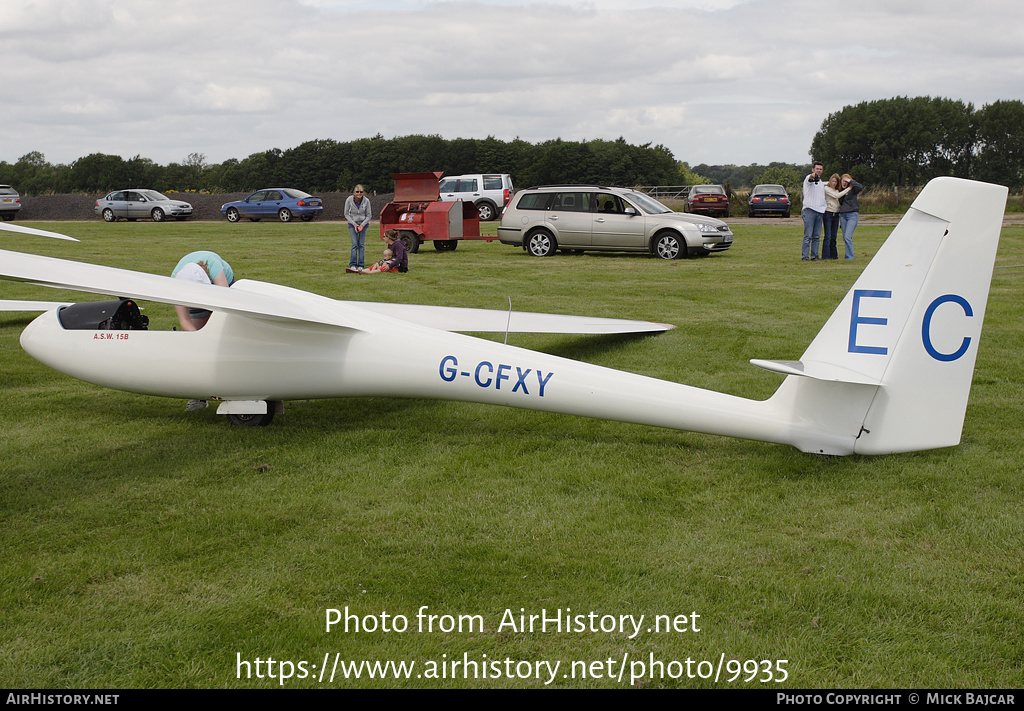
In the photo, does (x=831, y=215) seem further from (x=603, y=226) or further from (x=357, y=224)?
(x=357, y=224)

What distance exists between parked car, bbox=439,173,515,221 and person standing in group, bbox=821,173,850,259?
697 inches

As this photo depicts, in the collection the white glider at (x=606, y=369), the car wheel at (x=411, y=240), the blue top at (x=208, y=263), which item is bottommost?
the white glider at (x=606, y=369)

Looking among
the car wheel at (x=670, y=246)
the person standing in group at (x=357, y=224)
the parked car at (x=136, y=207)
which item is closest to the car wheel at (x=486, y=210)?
the parked car at (x=136, y=207)

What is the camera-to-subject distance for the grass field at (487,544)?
3447 mm

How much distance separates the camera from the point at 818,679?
10.7 ft

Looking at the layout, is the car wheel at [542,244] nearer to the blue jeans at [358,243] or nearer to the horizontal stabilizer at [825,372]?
the blue jeans at [358,243]

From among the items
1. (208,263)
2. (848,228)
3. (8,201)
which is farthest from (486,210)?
(208,263)

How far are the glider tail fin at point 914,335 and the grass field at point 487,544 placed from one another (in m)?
0.41

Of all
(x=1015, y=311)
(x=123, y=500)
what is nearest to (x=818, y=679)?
(x=123, y=500)

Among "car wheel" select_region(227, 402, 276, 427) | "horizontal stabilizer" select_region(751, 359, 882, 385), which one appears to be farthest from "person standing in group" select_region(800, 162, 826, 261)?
"car wheel" select_region(227, 402, 276, 427)

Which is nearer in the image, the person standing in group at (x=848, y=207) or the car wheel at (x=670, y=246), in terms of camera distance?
the person standing in group at (x=848, y=207)

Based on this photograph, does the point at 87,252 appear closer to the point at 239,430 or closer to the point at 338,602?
the point at 239,430

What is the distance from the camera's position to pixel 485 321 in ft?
26.6

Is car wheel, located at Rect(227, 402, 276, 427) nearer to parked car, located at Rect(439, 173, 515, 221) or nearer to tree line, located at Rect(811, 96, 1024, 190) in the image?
parked car, located at Rect(439, 173, 515, 221)
